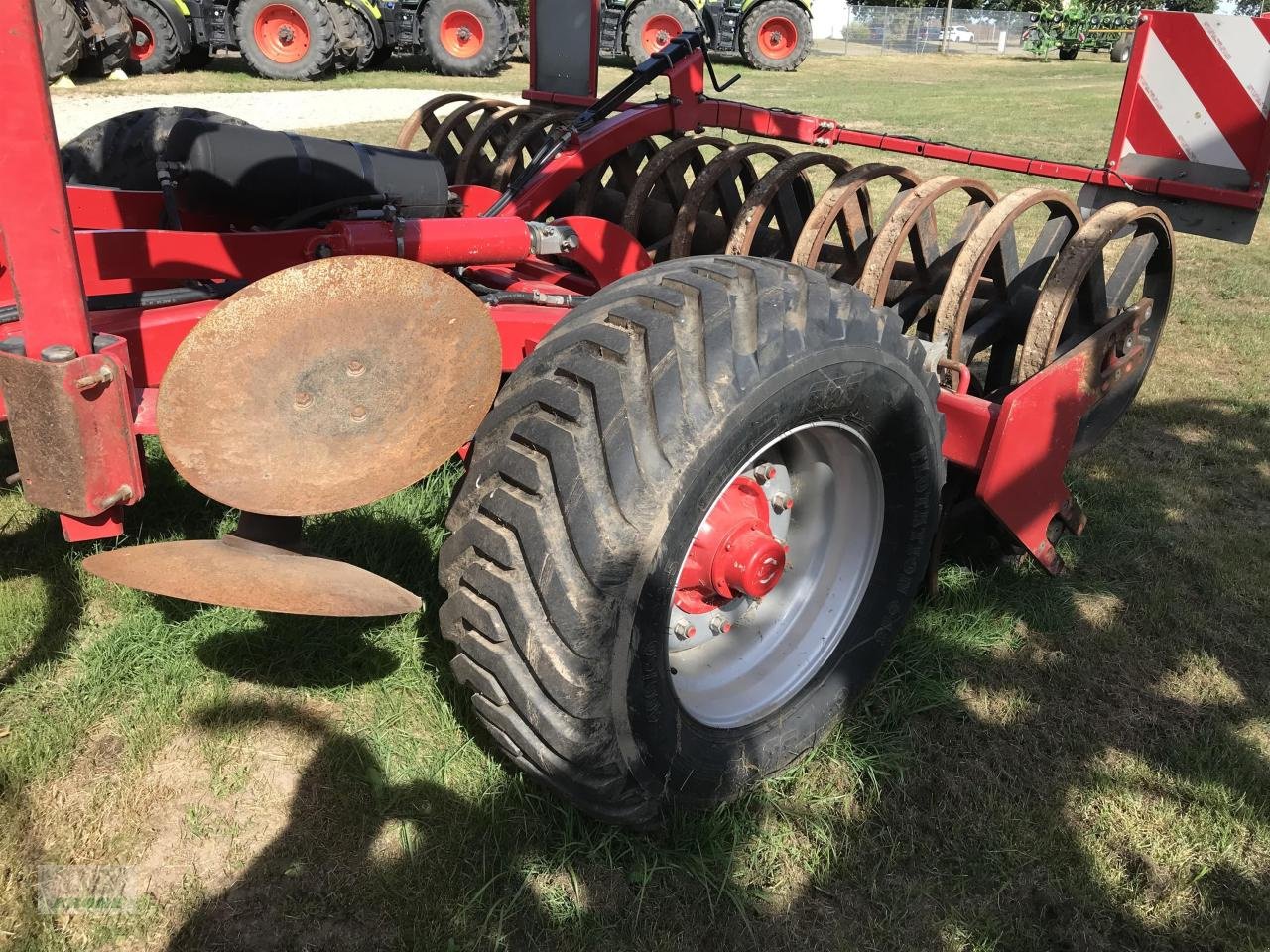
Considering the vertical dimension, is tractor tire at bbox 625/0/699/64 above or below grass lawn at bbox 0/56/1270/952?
above

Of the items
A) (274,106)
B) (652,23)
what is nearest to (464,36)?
(652,23)

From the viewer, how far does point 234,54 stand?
16.7 metres

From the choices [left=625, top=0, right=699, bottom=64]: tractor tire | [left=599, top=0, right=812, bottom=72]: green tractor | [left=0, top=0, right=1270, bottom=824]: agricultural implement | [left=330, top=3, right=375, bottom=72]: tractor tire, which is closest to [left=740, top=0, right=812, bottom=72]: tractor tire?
[left=599, top=0, right=812, bottom=72]: green tractor

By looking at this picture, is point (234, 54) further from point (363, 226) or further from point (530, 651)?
point (530, 651)

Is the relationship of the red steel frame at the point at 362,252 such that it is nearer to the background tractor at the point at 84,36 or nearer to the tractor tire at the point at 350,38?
the background tractor at the point at 84,36

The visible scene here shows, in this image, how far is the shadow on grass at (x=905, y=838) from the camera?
1900 mm

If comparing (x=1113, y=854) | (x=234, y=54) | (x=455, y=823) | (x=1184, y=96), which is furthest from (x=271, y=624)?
(x=234, y=54)

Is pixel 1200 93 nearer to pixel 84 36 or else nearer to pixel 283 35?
pixel 84 36

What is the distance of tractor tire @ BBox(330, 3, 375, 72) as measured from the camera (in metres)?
14.3

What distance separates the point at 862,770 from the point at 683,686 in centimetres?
46

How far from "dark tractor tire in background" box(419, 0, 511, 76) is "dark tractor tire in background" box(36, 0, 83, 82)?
5.30 m

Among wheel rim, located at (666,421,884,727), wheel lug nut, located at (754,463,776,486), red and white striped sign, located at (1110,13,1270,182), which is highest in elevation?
red and white striped sign, located at (1110,13,1270,182)

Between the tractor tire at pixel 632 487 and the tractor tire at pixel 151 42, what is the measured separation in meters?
14.4

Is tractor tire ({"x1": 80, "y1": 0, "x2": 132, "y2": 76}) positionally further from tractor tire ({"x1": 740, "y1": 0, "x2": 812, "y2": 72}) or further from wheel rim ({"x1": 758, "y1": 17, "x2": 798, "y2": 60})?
wheel rim ({"x1": 758, "y1": 17, "x2": 798, "y2": 60})
